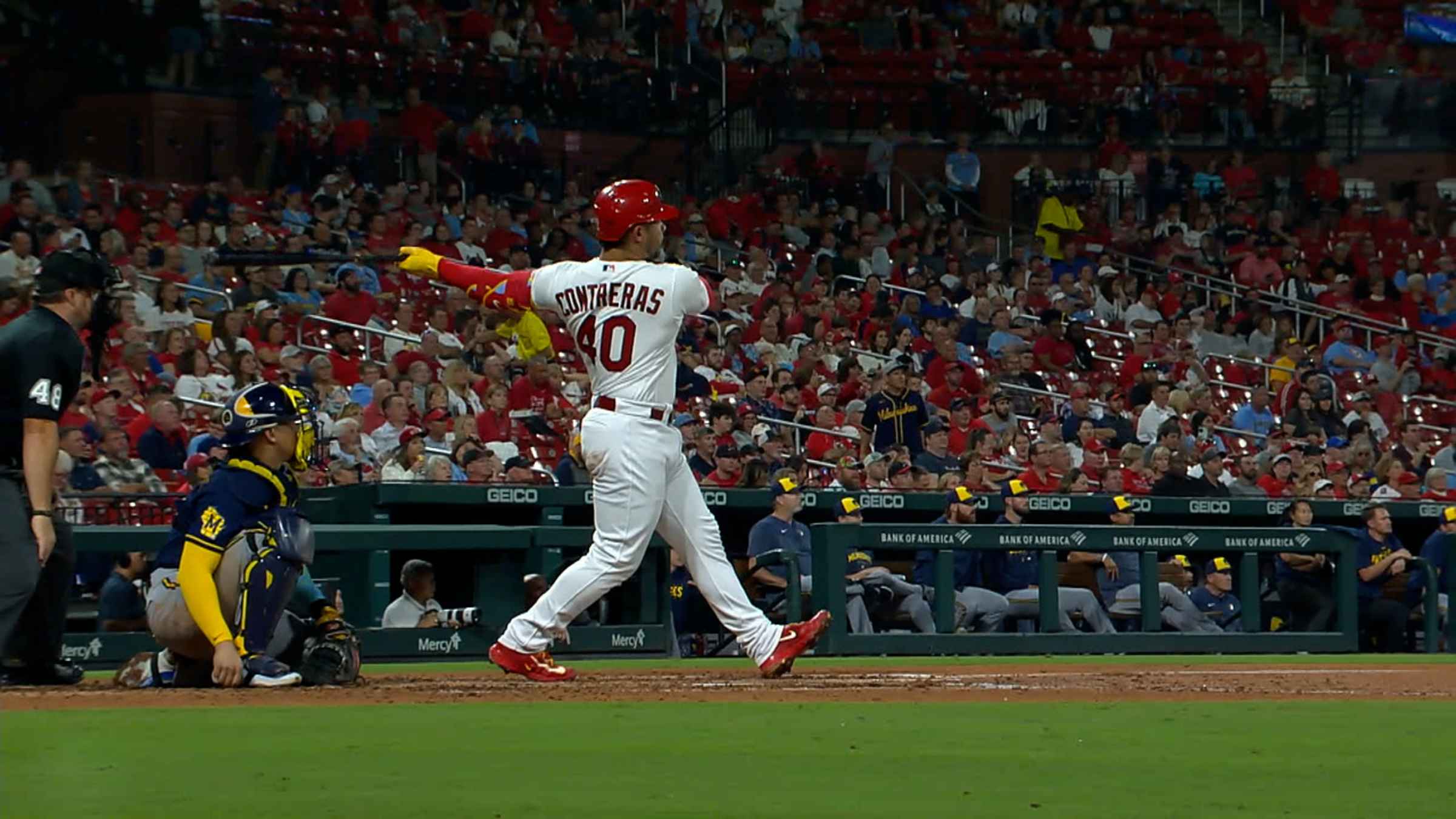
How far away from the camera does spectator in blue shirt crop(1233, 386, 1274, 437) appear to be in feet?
66.5

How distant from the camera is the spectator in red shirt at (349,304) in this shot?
17.4 metres

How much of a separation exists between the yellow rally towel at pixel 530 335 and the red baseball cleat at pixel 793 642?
8.85 metres

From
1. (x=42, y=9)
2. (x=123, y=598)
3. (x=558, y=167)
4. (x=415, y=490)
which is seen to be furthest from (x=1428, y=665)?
(x=42, y=9)

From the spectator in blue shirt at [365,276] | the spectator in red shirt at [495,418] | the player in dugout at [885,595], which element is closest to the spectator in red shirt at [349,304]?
the spectator in blue shirt at [365,276]

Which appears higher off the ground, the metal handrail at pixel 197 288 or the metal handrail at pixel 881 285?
the metal handrail at pixel 881 285

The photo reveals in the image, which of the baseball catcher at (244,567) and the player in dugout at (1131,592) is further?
the player in dugout at (1131,592)

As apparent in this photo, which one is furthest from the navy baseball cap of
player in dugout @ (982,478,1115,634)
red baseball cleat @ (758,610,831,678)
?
red baseball cleat @ (758,610,831,678)

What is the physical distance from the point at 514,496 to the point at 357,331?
470 cm

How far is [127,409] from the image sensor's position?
13.9 m

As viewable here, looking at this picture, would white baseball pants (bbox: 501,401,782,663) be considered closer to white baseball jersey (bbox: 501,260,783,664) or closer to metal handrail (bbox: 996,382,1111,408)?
white baseball jersey (bbox: 501,260,783,664)

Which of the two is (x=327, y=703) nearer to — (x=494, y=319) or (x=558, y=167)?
(x=494, y=319)

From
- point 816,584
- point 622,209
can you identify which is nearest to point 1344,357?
point 816,584

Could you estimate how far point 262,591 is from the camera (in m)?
7.82

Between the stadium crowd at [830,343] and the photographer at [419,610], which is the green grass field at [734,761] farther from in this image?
the stadium crowd at [830,343]
